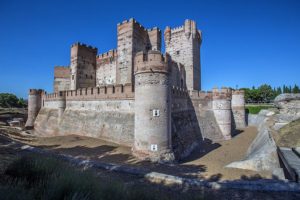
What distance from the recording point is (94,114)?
18.7 meters

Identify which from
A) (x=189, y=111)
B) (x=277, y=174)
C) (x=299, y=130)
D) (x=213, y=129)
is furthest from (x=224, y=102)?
(x=277, y=174)

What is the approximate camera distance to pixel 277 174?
31.6 ft

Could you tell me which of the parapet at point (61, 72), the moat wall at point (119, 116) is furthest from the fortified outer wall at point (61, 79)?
the moat wall at point (119, 116)

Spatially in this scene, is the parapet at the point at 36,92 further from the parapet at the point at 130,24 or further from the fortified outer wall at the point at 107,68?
the parapet at the point at 130,24

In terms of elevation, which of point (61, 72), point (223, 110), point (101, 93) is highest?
point (61, 72)

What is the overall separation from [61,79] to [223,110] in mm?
26870

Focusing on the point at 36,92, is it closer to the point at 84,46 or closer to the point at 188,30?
the point at 84,46

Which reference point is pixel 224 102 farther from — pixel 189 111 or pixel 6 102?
pixel 6 102

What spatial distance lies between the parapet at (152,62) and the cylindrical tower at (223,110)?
12.7 meters

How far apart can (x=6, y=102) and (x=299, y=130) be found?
65661 mm

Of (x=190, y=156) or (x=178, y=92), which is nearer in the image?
(x=190, y=156)

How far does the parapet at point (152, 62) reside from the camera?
39.9 ft

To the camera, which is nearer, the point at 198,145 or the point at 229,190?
the point at 229,190

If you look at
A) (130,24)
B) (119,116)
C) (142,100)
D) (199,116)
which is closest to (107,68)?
(130,24)
